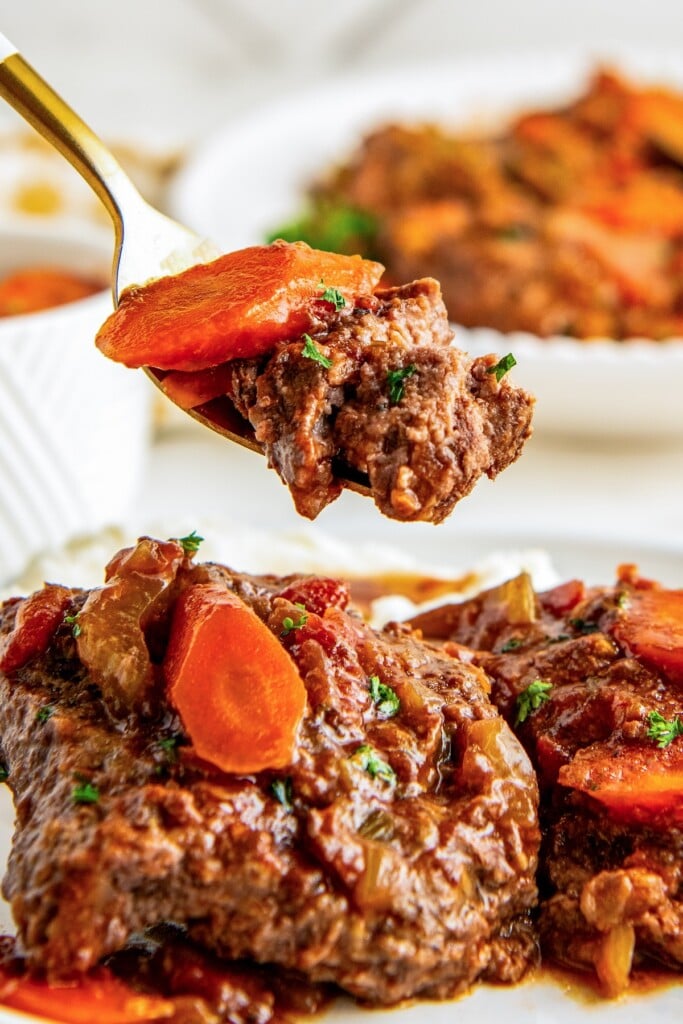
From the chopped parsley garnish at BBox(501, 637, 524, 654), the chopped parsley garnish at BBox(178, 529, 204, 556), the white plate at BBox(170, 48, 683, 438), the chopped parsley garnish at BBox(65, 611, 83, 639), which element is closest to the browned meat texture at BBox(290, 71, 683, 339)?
the white plate at BBox(170, 48, 683, 438)

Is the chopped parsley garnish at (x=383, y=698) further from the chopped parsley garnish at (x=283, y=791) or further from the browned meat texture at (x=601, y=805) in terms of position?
the browned meat texture at (x=601, y=805)

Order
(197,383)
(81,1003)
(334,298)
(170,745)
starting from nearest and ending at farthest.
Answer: (81,1003)
(170,745)
(334,298)
(197,383)

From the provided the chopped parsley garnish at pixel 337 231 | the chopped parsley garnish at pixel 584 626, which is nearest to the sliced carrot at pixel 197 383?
the chopped parsley garnish at pixel 584 626

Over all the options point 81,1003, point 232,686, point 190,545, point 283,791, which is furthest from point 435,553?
point 81,1003

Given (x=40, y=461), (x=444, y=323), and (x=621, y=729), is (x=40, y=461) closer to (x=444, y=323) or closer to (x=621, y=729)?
(x=444, y=323)

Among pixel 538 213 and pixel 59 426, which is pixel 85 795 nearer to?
pixel 59 426

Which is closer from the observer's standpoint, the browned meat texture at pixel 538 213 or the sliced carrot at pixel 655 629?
the sliced carrot at pixel 655 629

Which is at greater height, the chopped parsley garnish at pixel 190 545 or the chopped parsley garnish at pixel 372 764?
the chopped parsley garnish at pixel 190 545

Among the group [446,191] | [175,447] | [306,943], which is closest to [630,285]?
[446,191]
